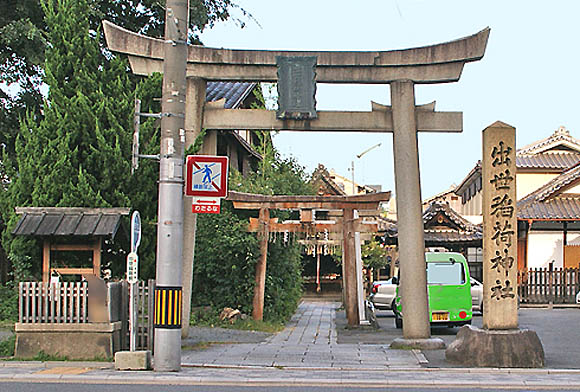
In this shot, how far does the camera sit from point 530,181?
4053cm

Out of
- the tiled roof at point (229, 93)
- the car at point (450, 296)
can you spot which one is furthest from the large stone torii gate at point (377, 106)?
the tiled roof at point (229, 93)

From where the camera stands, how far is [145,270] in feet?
53.2

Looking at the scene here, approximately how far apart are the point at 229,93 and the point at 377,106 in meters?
15.5

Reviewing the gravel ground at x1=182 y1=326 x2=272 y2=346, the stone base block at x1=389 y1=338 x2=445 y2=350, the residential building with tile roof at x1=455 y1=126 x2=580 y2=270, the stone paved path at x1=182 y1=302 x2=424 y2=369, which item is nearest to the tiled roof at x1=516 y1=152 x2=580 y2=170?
the residential building with tile roof at x1=455 y1=126 x2=580 y2=270

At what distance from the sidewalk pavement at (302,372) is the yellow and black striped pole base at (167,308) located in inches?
29.1

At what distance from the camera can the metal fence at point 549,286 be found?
32.8 m

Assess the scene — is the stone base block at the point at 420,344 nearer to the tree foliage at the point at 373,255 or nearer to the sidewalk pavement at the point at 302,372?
the sidewalk pavement at the point at 302,372

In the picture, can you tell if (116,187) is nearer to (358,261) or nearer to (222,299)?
(222,299)

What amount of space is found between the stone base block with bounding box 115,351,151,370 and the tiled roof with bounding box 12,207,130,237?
3.16m

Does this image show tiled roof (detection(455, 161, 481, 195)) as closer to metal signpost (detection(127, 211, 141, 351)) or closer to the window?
the window

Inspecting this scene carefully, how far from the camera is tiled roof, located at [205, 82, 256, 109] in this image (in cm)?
2822

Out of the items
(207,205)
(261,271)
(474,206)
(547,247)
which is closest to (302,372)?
(207,205)

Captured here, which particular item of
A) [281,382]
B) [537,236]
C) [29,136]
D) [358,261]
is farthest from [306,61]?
[537,236]

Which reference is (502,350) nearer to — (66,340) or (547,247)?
(66,340)
